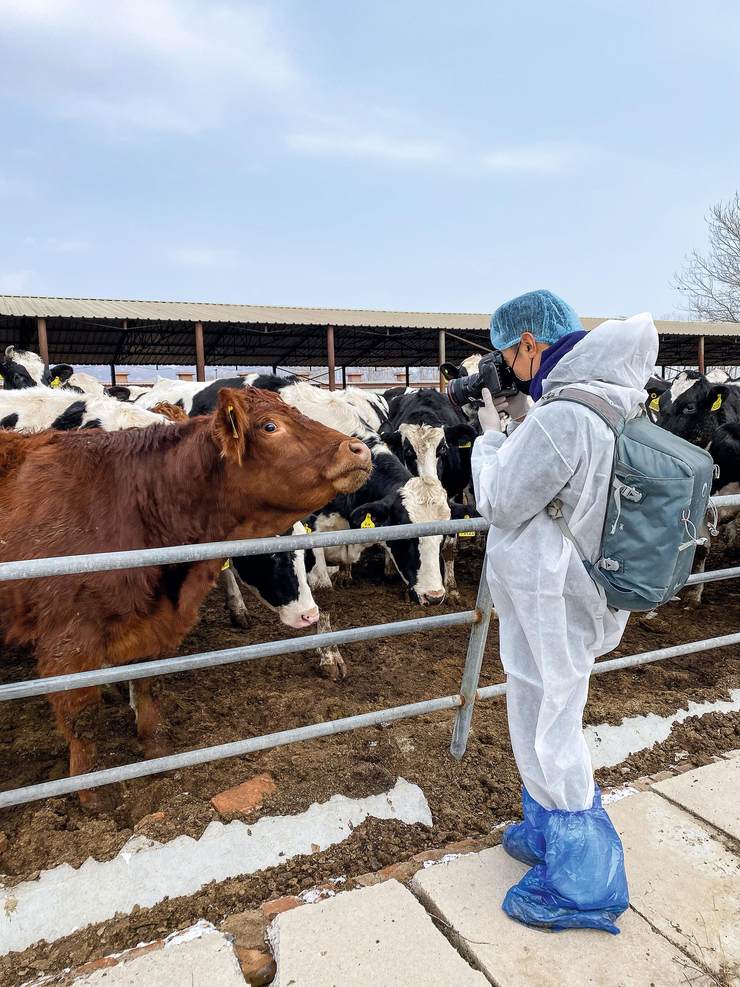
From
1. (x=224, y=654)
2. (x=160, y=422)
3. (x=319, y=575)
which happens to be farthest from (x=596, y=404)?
(x=319, y=575)

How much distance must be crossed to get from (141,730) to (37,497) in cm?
130

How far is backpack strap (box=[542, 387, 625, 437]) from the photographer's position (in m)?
1.71

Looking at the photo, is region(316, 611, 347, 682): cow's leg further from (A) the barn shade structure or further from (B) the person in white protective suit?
(A) the barn shade structure

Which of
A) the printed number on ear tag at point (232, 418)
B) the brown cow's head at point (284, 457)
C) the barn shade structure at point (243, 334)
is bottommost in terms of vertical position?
the brown cow's head at point (284, 457)

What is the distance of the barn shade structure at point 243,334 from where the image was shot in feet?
54.7

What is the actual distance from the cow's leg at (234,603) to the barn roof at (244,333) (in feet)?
41.2

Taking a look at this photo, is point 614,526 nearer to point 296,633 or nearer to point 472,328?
point 296,633

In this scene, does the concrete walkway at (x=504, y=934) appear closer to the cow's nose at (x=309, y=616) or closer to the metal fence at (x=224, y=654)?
the metal fence at (x=224, y=654)

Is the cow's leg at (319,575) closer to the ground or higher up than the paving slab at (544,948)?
closer to the ground

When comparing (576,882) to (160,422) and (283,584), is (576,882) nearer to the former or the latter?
(283,584)

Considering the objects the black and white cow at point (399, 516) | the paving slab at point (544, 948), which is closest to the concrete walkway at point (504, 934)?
the paving slab at point (544, 948)

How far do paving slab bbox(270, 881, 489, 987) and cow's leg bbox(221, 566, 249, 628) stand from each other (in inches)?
134

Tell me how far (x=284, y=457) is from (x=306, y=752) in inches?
56.7

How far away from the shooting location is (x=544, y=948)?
1.77 metres
